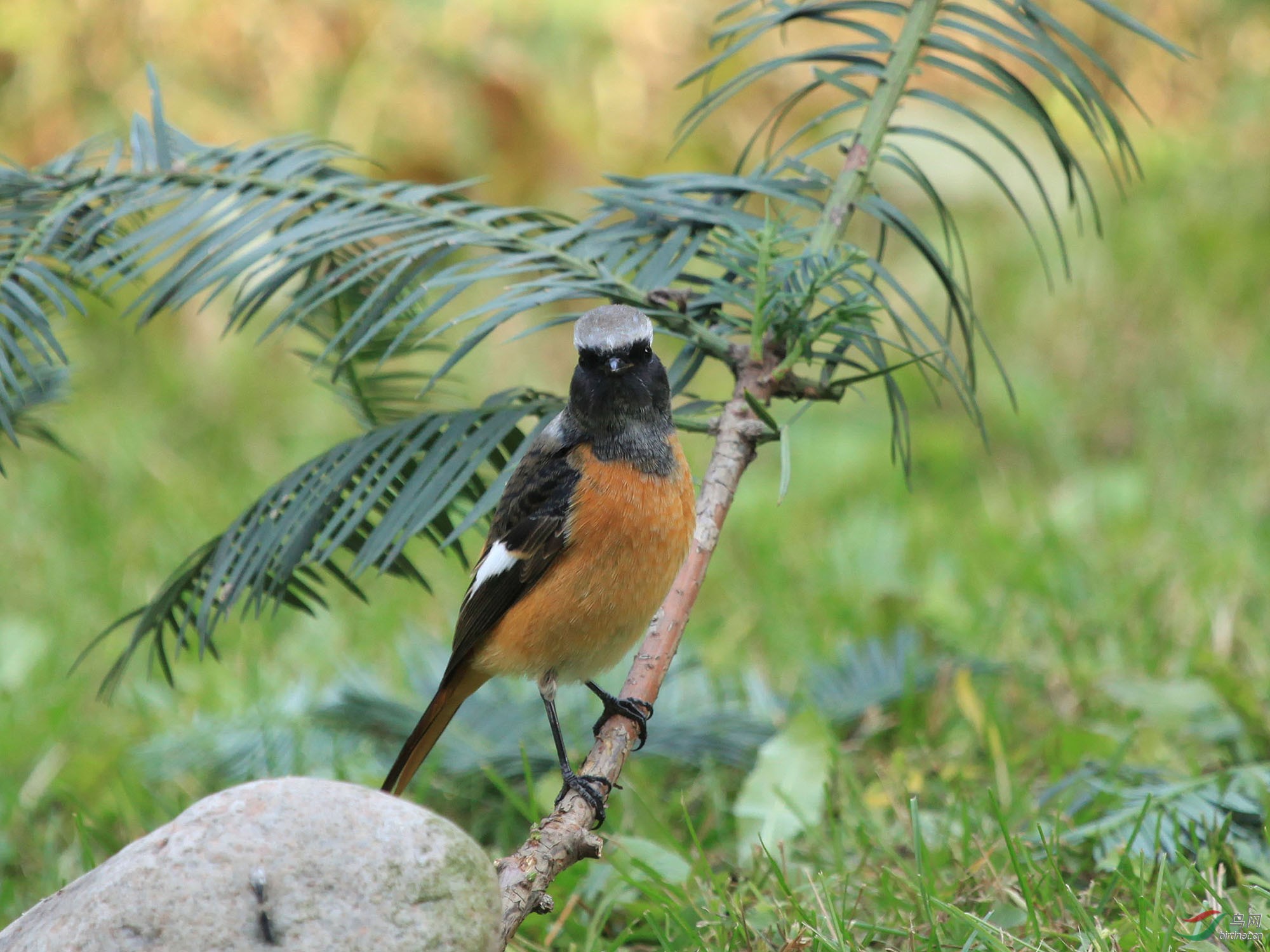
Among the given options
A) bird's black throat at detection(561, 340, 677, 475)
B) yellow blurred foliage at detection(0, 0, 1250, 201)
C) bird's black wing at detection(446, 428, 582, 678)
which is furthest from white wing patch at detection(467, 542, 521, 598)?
yellow blurred foliage at detection(0, 0, 1250, 201)

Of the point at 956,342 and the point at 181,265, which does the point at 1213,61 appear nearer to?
the point at 956,342

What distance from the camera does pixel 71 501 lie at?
221 inches

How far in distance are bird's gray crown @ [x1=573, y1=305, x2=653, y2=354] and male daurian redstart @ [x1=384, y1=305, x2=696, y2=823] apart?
0.04 metres

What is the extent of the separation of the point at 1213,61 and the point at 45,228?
23.8 ft

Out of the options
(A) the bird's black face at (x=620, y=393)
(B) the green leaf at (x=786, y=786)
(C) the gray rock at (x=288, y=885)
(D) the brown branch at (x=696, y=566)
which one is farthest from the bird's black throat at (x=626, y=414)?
(C) the gray rock at (x=288, y=885)

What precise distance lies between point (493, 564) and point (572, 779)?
674 mm

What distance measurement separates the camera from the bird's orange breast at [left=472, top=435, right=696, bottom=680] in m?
2.52

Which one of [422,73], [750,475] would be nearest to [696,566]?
[750,475]

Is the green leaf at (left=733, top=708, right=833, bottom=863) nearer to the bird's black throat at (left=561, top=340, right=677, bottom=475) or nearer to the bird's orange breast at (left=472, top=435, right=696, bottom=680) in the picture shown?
the bird's orange breast at (left=472, top=435, right=696, bottom=680)

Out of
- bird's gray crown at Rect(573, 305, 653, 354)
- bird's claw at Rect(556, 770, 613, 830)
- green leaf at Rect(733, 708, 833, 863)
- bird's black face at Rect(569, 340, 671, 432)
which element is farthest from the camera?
green leaf at Rect(733, 708, 833, 863)

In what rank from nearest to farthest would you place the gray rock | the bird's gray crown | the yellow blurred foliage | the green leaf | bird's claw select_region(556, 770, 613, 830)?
the gray rock, bird's claw select_region(556, 770, 613, 830), the bird's gray crown, the green leaf, the yellow blurred foliage

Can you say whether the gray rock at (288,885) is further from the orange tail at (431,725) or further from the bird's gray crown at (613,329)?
the bird's gray crown at (613,329)

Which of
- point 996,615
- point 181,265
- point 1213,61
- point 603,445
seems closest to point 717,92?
point 603,445

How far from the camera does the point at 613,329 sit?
2.36m
